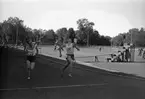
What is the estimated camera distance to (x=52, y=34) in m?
46.4

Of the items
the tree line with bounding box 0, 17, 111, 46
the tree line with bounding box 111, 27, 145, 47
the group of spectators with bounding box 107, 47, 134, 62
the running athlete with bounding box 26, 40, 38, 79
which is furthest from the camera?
the group of spectators with bounding box 107, 47, 134, 62

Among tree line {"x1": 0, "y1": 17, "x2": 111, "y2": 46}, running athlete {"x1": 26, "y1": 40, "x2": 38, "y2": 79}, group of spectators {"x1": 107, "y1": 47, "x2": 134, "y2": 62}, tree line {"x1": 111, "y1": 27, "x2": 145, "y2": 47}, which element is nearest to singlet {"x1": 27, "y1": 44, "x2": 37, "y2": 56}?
running athlete {"x1": 26, "y1": 40, "x2": 38, "y2": 79}

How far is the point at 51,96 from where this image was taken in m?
5.20

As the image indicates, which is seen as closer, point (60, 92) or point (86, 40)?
point (60, 92)

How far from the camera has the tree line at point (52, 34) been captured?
42.4ft

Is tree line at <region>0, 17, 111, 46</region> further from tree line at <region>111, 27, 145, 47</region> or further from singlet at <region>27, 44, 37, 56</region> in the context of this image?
tree line at <region>111, 27, 145, 47</region>

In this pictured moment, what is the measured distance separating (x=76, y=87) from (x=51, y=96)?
1364mm

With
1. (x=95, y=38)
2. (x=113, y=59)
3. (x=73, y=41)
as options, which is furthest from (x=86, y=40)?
(x=73, y=41)

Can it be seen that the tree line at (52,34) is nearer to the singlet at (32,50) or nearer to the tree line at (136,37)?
the singlet at (32,50)

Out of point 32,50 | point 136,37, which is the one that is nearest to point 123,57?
point 136,37

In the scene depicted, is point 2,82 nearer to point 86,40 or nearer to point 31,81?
point 31,81

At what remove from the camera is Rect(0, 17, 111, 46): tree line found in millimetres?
12914

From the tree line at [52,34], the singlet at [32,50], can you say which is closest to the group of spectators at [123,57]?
the tree line at [52,34]

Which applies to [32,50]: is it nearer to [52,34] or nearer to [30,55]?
[30,55]
